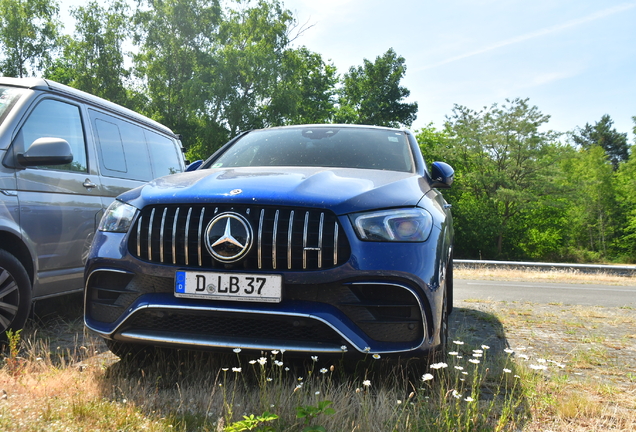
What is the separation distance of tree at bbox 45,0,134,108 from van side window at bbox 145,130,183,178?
2882cm

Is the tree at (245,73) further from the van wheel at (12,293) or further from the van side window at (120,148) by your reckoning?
the van wheel at (12,293)

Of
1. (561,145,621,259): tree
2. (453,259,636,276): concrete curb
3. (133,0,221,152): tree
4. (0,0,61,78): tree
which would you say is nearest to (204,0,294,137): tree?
(133,0,221,152): tree

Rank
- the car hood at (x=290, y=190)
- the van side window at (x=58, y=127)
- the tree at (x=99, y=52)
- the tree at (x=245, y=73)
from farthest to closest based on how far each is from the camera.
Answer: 1. the tree at (x=99, y=52)
2. the tree at (x=245, y=73)
3. the van side window at (x=58, y=127)
4. the car hood at (x=290, y=190)

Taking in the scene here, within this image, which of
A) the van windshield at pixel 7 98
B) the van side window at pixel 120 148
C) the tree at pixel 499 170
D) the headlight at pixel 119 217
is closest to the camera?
the headlight at pixel 119 217

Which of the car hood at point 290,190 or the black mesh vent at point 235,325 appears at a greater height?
the car hood at point 290,190

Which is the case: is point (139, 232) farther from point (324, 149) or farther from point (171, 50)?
point (171, 50)

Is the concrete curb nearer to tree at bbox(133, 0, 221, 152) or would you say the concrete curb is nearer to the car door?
the car door

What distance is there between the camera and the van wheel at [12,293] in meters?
3.47

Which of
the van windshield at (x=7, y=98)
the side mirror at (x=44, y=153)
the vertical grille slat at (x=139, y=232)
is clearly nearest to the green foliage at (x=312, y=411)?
the vertical grille slat at (x=139, y=232)

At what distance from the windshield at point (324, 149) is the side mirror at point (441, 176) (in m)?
0.23

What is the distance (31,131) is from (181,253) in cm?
206

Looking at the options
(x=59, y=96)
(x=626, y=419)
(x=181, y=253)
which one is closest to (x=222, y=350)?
(x=181, y=253)

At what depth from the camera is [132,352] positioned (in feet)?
10.6

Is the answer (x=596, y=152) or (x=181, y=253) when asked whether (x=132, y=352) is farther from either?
(x=596, y=152)
